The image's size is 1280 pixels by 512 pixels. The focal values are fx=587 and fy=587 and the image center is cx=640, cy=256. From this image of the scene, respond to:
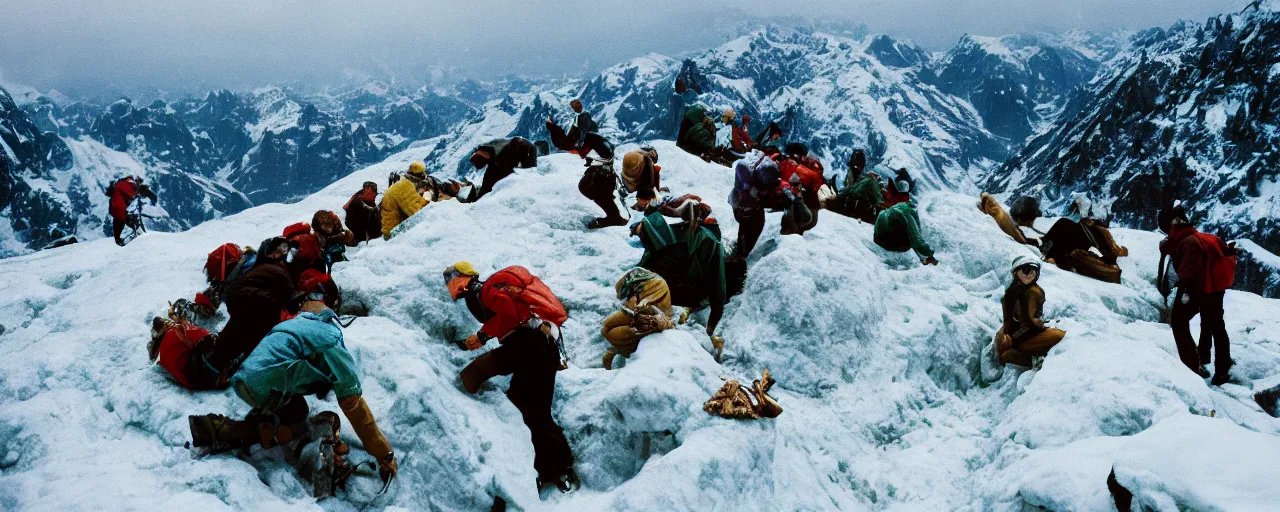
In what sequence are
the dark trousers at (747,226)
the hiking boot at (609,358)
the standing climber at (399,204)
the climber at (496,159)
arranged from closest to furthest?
the hiking boot at (609,358), the dark trousers at (747,226), the standing climber at (399,204), the climber at (496,159)

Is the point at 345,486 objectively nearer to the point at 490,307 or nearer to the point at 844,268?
the point at 490,307

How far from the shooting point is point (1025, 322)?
8047 millimetres

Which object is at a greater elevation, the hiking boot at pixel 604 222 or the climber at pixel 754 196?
the climber at pixel 754 196

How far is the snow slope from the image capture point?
5.32 m

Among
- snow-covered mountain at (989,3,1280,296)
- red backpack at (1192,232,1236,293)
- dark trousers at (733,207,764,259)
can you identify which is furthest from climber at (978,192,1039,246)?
snow-covered mountain at (989,3,1280,296)

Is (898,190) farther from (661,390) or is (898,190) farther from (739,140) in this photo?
(661,390)

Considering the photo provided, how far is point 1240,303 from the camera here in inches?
417

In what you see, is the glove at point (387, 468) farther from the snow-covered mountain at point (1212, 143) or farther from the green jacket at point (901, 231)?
the snow-covered mountain at point (1212, 143)

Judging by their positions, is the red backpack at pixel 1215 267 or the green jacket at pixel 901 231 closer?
the red backpack at pixel 1215 267

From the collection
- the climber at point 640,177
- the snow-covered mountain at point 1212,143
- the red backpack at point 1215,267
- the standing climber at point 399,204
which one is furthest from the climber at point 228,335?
the snow-covered mountain at point 1212,143

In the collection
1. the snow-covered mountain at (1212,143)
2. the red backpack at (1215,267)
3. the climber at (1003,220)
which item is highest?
the red backpack at (1215,267)

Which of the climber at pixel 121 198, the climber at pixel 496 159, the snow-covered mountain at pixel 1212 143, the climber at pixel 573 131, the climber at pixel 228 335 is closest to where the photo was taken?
the climber at pixel 228 335

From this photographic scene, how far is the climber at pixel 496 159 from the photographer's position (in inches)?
565

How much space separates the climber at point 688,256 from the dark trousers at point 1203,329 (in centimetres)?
663
